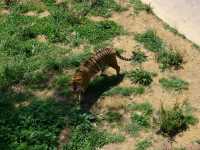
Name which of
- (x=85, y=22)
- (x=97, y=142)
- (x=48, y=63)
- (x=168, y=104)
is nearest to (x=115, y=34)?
(x=85, y=22)

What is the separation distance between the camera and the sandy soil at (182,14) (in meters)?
11.4

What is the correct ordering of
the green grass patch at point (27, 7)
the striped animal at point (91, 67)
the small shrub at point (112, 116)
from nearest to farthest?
1. the small shrub at point (112, 116)
2. the striped animal at point (91, 67)
3. the green grass patch at point (27, 7)

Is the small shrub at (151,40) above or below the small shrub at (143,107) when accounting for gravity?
above

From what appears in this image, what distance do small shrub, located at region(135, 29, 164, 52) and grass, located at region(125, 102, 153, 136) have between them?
1829mm

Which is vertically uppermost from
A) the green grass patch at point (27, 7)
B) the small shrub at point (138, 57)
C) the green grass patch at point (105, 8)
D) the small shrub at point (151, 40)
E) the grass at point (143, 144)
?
the green grass patch at point (105, 8)

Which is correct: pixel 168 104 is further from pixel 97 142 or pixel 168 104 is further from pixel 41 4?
pixel 41 4

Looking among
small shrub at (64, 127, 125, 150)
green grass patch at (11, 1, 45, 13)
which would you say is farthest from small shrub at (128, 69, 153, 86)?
green grass patch at (11, 1, 45, 13)

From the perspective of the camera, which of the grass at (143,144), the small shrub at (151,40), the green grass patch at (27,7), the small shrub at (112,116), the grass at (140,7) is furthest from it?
the green grass patch at (27,7)

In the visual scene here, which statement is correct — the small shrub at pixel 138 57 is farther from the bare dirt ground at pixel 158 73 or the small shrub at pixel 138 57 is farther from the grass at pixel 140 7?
the grass at pixel 140 7

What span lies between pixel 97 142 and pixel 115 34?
3.40 metres

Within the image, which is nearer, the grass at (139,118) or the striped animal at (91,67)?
the grass at (139,118)

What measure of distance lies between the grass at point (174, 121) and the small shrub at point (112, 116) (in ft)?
2.37

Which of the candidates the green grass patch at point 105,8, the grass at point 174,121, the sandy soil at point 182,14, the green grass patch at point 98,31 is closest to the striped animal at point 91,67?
the green grass patch at point 98,31

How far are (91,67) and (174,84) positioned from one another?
1.58 meters
